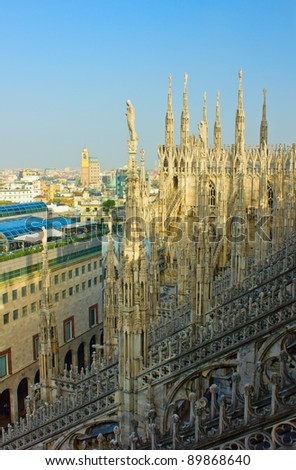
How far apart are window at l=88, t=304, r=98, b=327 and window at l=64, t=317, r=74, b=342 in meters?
1.89

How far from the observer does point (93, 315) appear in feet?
96.1

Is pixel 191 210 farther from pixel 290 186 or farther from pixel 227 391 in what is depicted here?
pixel 227 391

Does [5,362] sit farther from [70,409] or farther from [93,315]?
[70,409]

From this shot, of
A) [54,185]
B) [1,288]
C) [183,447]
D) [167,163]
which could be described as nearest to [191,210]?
[167,163]

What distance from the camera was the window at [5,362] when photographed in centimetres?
2195

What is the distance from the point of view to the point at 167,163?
32969 mm

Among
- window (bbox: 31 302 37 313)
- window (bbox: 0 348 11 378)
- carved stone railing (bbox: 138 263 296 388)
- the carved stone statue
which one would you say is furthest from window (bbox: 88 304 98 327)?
the carved stone statue

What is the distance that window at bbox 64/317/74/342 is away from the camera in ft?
87.4

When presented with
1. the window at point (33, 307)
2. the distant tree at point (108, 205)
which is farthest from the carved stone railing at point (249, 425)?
Answer: the distant tree at point (108, 205)

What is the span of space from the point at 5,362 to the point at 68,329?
5180 millimetres

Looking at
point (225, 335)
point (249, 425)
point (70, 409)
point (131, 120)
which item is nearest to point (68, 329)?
point (70, 409)

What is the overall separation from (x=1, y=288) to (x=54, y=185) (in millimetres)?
13604

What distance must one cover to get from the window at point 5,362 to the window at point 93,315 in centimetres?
724
